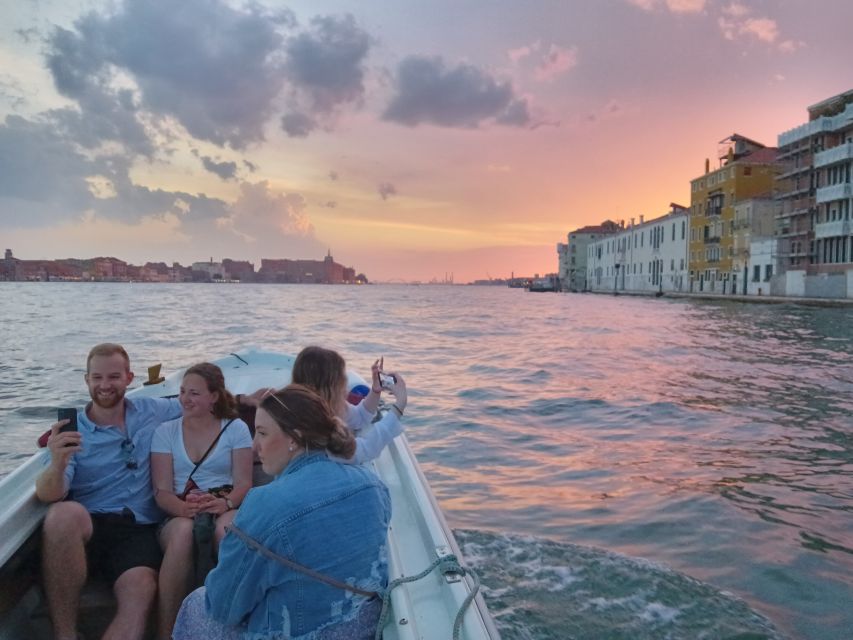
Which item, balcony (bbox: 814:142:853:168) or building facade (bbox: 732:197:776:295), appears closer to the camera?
balcony (bbox: 814:142:853:168)

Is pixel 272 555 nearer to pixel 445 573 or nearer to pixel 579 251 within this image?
pixel 445 573

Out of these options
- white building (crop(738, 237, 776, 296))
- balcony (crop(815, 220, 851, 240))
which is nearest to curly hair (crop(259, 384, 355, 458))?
balcony (crop(815, 220, 851, 240))

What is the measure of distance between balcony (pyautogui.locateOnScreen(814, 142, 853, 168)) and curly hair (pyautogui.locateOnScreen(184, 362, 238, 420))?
2074 inches

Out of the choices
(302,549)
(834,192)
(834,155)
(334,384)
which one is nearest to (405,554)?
(334,384)

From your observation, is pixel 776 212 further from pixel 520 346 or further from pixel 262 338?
pixel 262 338

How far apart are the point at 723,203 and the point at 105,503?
229 ft

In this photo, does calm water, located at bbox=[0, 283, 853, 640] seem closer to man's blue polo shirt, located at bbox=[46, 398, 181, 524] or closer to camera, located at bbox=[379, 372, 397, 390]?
camera, located at bbox=[379, 372, 397, 390]

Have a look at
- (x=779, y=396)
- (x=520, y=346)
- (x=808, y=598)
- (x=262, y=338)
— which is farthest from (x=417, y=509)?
(x=262, y=338)

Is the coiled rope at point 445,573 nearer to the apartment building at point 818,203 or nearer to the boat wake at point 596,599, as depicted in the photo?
the boat wake at point 596,599

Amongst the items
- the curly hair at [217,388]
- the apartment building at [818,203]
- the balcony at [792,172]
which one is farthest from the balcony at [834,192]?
the curly hair at [217,388]

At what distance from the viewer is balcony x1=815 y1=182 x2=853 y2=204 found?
45.9 metres

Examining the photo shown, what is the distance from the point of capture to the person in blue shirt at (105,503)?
2849 millimetres

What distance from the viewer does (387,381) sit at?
12.5ft

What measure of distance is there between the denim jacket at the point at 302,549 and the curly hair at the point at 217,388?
150 centimetres
